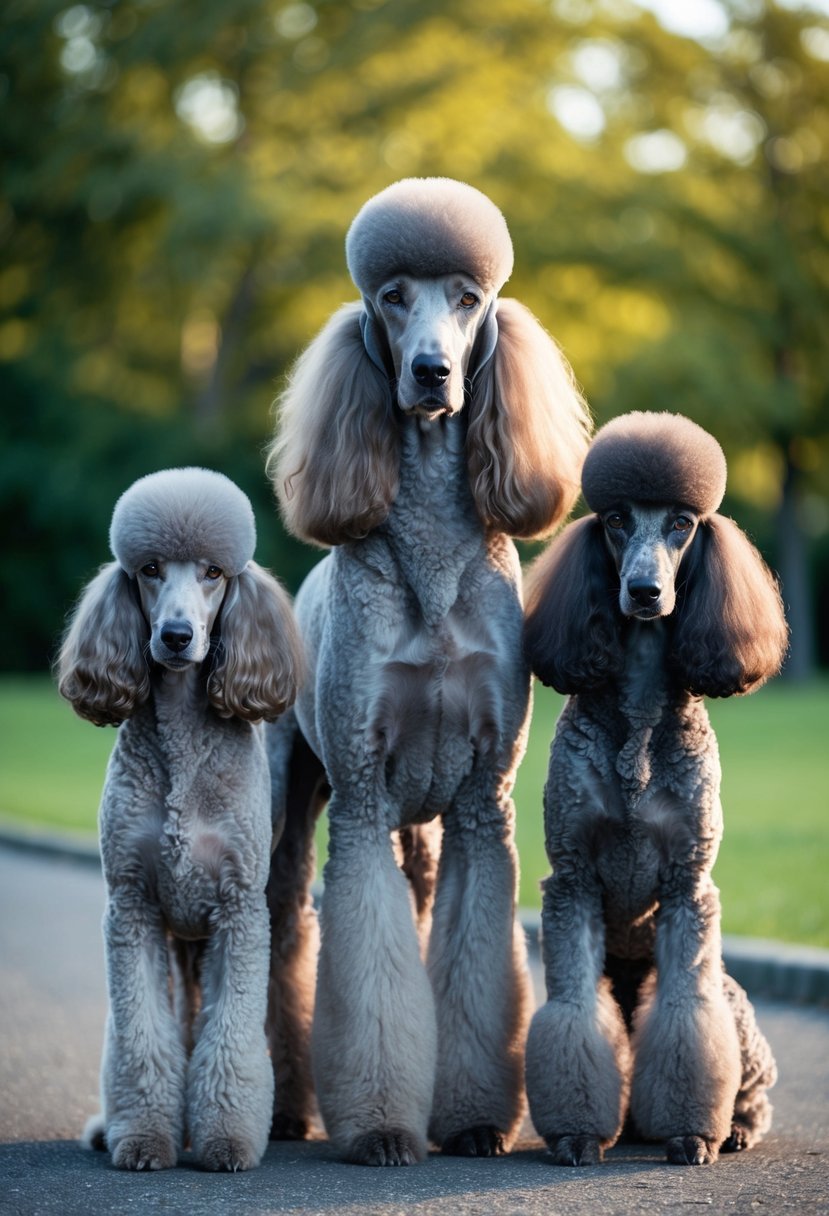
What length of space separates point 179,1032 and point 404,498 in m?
1.46

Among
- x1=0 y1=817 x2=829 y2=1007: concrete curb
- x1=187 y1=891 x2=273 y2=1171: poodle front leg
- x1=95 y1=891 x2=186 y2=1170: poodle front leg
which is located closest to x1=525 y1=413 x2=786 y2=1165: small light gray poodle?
x1=187 y1=891 x2=273 y2=1171: poodle front leg

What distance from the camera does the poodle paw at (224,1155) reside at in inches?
157

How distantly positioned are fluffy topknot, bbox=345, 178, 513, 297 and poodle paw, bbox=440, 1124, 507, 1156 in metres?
2.11

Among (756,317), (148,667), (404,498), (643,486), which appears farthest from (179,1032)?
(756,317)

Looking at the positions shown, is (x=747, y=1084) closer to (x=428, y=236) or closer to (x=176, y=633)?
(x=176, y=633)

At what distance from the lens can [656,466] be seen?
4.05 metres

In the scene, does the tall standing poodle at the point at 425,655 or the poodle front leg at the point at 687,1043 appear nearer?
the poodle front leg at the point at 687,1043

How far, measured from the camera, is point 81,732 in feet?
66.2

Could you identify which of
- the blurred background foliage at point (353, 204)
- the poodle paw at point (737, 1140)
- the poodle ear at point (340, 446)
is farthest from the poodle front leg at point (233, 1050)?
the blurred background foliage at point (353, 204)

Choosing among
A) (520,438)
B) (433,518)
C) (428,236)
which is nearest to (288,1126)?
(433,518)

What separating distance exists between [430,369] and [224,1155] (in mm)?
1931

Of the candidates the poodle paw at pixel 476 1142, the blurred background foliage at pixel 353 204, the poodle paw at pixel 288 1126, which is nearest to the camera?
the poodle paw at pixel 476 1142

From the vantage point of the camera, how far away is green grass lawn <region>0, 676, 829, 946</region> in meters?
7.91

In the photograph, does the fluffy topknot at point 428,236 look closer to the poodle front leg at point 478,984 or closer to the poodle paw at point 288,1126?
the poodle front leg at point 478,984
